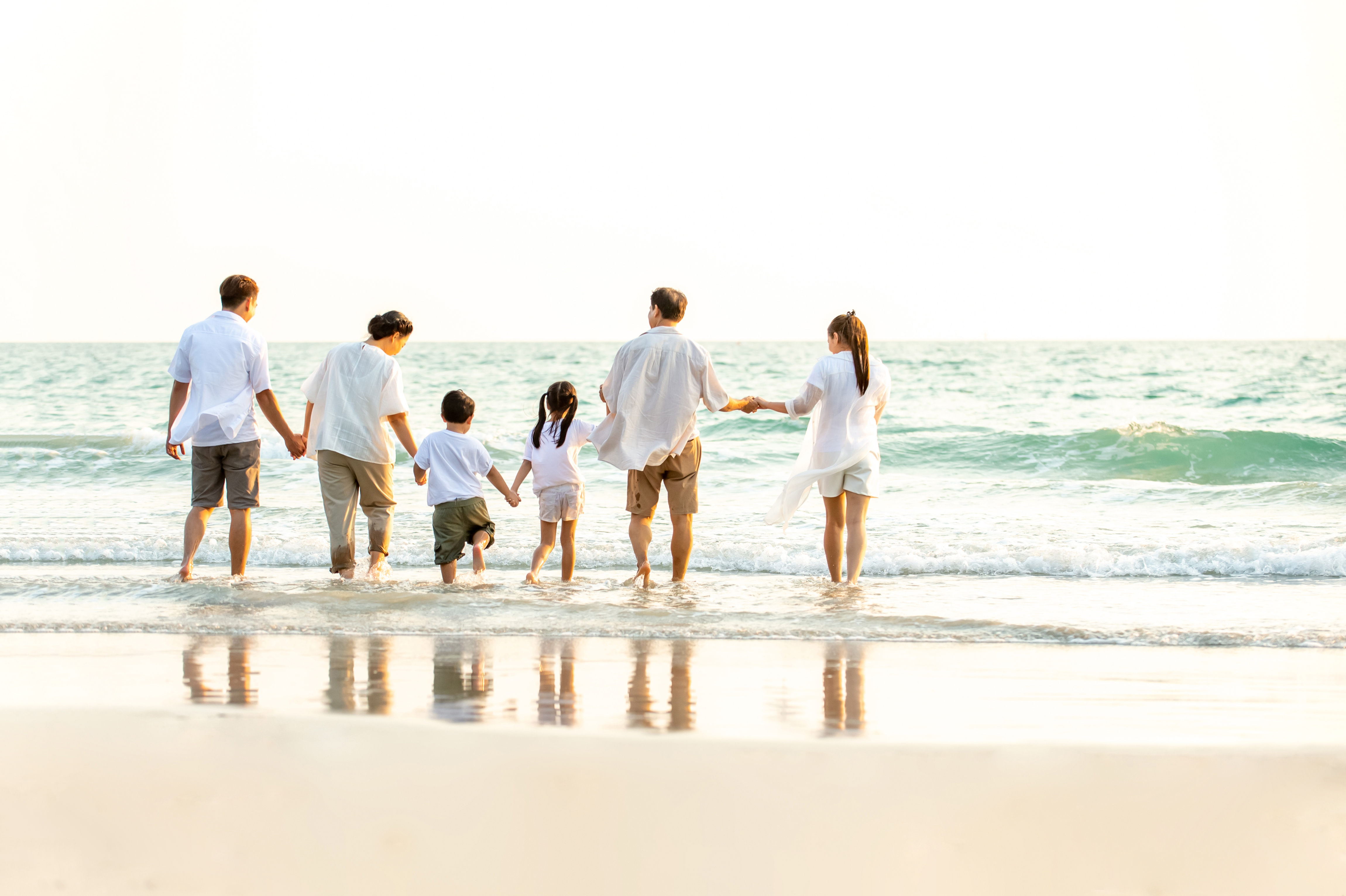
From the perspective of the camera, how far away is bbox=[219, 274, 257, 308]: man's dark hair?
6.18 meters

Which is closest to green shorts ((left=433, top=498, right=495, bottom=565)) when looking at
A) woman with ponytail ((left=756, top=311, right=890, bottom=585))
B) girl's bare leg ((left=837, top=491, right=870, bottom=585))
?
woman with ponytail ((left=756, top=311, right=890, bottom=585))

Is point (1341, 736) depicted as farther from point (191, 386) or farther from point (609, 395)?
point (191, 386)

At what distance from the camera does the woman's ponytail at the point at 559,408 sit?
6.53 m

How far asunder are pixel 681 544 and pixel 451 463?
5.05 feet

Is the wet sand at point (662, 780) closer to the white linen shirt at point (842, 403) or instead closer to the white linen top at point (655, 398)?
the white linen top at point (655, 398)

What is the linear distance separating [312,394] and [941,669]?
12.9 ft

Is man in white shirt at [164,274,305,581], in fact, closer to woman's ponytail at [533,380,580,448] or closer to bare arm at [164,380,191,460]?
bare arm at [164,380,191,460]

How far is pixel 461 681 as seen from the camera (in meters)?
4.22

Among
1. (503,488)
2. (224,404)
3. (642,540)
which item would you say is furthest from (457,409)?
(642,540)

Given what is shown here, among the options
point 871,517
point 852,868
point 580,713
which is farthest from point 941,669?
point 871,517

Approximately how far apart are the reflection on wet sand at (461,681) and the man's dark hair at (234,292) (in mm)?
2444

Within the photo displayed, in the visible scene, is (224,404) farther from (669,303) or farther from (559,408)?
(669,303)

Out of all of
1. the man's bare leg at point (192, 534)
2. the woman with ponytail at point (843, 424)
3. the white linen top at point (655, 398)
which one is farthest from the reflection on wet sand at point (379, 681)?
the woman with ponytail at point (843, 424)

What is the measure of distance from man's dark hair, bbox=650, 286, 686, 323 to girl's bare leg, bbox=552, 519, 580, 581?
1.45 meters
